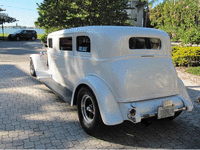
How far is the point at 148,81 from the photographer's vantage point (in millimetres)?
3137

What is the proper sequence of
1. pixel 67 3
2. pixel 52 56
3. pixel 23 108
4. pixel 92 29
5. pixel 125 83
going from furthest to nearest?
1. pixel 67 3
2. pixel 52 56
3. pixel 23 108
4. pixel 92 29
5. pixel 125 83

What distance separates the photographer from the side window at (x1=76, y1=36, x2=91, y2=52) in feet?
11.6

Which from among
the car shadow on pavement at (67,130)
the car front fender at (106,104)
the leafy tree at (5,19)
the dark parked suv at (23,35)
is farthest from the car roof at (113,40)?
the leafy tree at (5,19)

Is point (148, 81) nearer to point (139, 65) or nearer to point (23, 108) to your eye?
point (139, 65)

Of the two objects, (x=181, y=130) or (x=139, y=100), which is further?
(x=181, y=130)

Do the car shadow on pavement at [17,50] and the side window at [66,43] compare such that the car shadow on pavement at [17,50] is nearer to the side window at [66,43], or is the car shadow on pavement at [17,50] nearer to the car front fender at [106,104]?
the side window at [66,43]

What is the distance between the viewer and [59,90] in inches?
179

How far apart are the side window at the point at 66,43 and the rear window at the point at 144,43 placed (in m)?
1.45

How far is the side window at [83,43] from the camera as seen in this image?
139 inches

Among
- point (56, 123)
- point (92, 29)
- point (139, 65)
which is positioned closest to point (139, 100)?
point (139, 65)

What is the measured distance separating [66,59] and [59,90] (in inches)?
30.9

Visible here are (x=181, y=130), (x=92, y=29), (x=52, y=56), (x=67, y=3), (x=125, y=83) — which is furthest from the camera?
(x=67, y=3)

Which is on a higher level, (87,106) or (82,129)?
(87,106)

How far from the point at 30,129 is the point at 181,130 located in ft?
9.18
